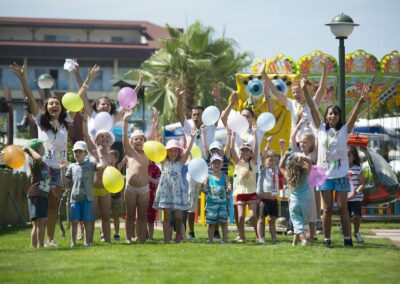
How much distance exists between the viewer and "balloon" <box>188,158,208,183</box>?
14117 mm

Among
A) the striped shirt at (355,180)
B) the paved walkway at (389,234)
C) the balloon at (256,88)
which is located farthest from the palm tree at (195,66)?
the striped shirt at (355,180)

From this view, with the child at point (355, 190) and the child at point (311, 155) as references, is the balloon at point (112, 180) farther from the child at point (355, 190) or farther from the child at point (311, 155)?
the child at point (355, 190)

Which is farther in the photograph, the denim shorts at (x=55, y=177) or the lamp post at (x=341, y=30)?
the lamp post at (x=341, y=30)

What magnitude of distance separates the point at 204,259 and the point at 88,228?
293 centimetres

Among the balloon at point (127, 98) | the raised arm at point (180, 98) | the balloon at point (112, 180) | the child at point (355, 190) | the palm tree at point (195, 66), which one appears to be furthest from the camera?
Result: the palm tree at point (195, 66)

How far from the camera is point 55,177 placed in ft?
44.7

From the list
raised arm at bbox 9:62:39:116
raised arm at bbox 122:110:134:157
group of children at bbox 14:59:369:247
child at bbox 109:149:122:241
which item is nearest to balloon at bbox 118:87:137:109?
group of children at bbox 14:59:369:247

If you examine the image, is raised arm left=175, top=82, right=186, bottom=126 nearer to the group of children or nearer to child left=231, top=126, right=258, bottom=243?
the group of children

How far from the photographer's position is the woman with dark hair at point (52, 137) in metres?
13.6

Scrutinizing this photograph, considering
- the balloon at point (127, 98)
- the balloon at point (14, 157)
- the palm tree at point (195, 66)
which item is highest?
the palm tree at point (195, 66)

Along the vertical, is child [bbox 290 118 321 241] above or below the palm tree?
below

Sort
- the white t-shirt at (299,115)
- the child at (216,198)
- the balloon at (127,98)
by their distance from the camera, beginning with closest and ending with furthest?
the child at (216,198) → the white t-shirt at (299,115) → the balloon at (127,98)

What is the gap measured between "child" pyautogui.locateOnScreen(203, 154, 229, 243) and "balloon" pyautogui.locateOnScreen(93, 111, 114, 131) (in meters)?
1.62

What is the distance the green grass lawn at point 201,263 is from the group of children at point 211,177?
0.52m
